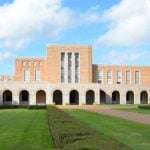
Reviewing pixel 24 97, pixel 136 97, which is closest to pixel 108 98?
pixel 136 97

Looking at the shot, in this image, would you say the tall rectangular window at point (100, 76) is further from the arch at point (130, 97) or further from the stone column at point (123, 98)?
the stone column at point (123, 98)

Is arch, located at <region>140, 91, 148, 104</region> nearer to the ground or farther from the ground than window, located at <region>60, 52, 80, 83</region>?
nearer to the ground

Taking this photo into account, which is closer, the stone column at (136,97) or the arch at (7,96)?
the arch at (7,96)

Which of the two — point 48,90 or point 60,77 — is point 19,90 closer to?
point 48,90

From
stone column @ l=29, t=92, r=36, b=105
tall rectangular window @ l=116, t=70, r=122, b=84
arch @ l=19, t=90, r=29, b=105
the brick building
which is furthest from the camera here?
tall rectangular window @ l=116, t=70, r=122, b=84

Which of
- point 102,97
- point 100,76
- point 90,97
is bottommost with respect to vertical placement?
point 102,97

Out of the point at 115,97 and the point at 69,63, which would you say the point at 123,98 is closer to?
the point at 115,97

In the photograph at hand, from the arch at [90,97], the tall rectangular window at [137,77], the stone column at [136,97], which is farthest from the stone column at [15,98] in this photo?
the tall rectangular window at [137,77]

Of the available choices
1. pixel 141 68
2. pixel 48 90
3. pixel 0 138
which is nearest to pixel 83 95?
pixel 48 90

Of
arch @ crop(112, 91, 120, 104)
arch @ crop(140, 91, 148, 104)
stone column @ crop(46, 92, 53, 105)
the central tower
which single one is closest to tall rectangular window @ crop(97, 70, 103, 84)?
the central tower

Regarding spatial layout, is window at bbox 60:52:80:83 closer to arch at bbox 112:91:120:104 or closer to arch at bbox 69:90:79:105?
arch at bbox 69:90:79:105

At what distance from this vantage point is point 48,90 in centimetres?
7219

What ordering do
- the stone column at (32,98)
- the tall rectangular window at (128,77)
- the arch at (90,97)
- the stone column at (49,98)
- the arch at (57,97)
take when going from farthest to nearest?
the tall rectangular window at (128,77) → the arch at (90,97) → the arch at (57,97) → the stone column at (49,98) → the stone column at (32,98)

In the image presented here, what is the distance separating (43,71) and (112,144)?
3008 inches
